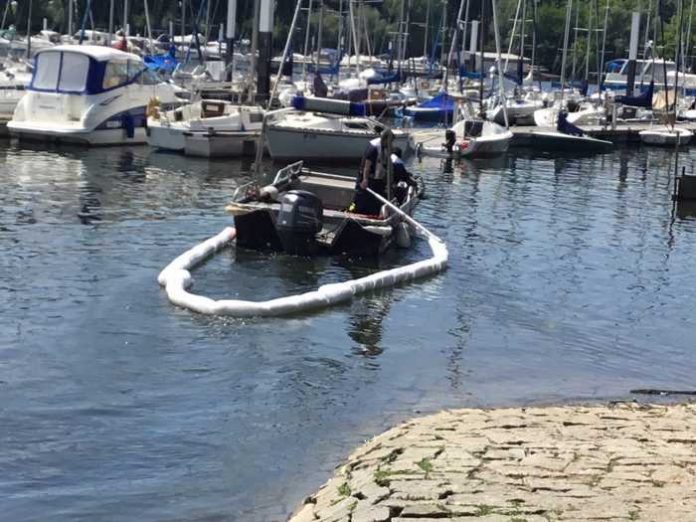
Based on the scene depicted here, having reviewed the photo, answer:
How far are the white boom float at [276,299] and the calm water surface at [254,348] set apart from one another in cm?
25

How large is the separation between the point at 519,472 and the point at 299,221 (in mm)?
12547

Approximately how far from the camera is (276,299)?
63.8 ft

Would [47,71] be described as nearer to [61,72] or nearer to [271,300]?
[61,72]

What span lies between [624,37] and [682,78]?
4320cm

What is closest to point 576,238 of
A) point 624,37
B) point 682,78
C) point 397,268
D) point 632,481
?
point 397,268

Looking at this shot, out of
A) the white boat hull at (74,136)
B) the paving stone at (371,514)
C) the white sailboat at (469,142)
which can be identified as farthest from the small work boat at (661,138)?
the paving stone at (371,514)

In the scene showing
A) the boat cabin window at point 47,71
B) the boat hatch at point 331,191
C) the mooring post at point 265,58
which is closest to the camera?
the boat hatch at point 331,191

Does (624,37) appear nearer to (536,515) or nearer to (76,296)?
(76,296)

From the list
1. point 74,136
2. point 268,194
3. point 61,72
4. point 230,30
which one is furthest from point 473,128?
point 268,194

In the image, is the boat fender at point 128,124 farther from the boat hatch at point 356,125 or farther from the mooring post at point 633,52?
the mooring post at point 633,52

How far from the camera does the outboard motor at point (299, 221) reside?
73.3 ft

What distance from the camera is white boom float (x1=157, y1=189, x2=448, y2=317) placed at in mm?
18281

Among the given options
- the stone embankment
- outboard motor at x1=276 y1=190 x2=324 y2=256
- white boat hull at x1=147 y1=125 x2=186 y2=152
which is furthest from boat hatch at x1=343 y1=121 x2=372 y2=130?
the stone embankment

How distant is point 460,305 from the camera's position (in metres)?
20.4
